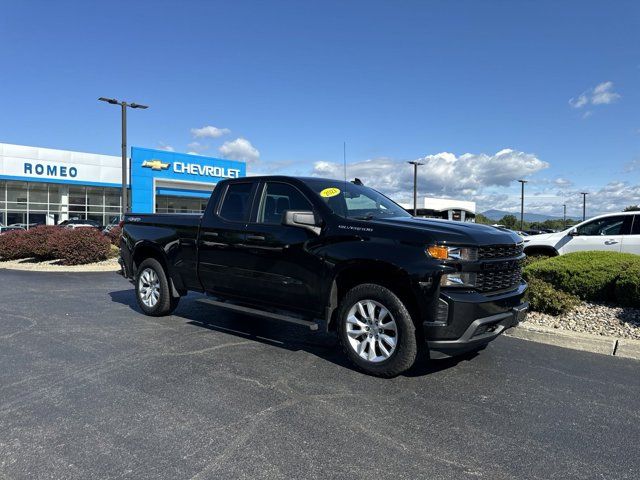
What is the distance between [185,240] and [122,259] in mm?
1865

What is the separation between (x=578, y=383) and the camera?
15.0ft

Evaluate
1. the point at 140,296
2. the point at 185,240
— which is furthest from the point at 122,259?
the point at 185,240

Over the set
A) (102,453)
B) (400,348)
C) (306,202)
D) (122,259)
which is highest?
(306,202)

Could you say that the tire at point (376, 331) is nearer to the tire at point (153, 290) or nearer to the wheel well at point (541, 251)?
the tire at point (153, 290)

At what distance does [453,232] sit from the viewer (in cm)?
443

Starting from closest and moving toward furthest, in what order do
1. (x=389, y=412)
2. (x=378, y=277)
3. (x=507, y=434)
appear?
(x=507, y=434) → (x=389, y=412) → (x=378, y=277)

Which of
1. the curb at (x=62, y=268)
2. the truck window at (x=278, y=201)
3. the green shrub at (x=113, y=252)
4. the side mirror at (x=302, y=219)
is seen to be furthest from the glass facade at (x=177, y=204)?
the side mirror at (x=302, y=219)

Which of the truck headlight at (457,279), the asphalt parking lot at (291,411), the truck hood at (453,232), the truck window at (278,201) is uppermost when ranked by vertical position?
the truck window at (278,201)

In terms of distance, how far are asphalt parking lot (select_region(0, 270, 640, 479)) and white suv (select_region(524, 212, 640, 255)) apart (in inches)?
212

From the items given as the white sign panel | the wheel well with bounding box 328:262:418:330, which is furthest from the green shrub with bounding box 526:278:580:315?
the white sign panel

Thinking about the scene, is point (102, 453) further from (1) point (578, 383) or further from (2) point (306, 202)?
(1) point (578, 383)

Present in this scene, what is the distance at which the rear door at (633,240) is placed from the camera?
32.3ft

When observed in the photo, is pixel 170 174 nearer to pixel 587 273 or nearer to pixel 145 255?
pixel 145 255

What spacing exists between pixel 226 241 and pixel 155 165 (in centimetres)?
3298
